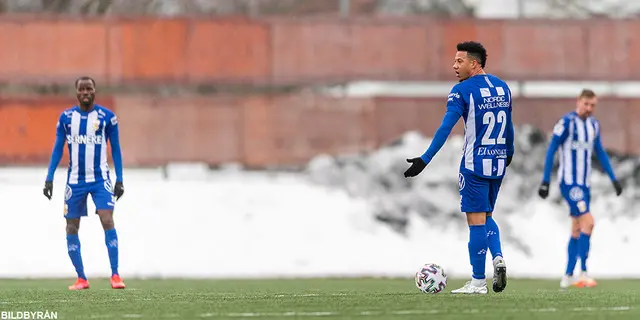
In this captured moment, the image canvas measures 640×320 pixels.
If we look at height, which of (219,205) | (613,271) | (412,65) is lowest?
(613,271)

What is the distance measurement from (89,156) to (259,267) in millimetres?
7280

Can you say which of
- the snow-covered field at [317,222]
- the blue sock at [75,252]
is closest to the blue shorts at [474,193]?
the blue sock at [75,252]

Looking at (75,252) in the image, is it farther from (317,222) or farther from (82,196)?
(317,222)

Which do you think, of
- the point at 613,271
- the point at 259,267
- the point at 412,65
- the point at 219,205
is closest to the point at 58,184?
the point at 219,205

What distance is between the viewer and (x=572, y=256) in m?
16.2

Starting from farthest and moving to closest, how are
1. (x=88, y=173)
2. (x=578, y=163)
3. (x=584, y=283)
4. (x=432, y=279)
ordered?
(x=578, y=163), (x=584, y=283), (x=88, y=173), (x=432, y=279)

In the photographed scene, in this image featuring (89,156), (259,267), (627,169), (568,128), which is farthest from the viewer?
(627,169)

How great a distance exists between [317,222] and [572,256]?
706 centimetres

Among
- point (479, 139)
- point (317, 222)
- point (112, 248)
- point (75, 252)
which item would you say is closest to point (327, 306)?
point (479, 139)

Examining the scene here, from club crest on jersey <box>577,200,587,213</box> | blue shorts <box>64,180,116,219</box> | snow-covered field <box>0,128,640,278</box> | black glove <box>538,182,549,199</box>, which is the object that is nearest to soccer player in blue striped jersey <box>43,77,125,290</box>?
blue shorts <box>64,180,116,219</box>

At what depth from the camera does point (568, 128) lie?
16.1 m

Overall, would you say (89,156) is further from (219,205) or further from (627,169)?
(627,169)

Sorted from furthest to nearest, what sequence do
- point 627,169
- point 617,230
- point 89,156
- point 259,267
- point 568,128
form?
1. point 627,169
2. point 617,230
3. point 259,267
4. point 568,128
5. point 89,156

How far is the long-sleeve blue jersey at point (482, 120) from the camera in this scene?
11.2 m
